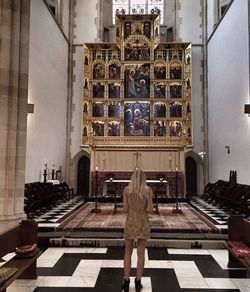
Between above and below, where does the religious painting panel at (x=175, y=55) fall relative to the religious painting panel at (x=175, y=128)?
above

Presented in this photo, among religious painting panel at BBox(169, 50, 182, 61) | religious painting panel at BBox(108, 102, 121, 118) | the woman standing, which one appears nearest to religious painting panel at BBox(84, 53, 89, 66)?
religious painting panel at BBox(108, 102, 121, 118)

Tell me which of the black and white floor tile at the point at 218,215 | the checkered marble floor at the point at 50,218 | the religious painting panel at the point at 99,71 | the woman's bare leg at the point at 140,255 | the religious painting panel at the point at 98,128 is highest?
the religious painting panel at the point at 99,71

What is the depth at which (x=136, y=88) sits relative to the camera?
18.0 meters

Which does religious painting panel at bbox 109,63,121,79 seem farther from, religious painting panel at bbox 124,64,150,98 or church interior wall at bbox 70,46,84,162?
church interior wall at bbox 70,46,84,162

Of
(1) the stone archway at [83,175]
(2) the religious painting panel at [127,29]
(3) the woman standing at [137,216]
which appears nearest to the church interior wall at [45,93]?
(1) the stone archway at [83,175]

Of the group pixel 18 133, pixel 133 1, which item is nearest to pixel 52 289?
pixel 18 133

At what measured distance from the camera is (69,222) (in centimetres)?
888

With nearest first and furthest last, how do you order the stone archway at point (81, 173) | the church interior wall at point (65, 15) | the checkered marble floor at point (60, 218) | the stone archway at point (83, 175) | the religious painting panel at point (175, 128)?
the checkered marble floor at point (60, 218), the church interior wall at point (65, 15), the religious painting panel at point (175, 128), the stone archway at point (81, 173), the stone archway at point (83, 175)

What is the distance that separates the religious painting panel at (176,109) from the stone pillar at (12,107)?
36.1 ft

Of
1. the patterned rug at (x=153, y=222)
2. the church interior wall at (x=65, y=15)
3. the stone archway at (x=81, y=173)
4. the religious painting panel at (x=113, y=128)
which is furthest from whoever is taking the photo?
the stone archway at (x=81, y=173)

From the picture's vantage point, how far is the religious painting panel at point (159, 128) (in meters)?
17.7

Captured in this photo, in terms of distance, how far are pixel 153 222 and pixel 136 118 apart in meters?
9.34

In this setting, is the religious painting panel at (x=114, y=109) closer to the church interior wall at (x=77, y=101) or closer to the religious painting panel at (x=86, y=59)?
the church interior wall at (x=77, y=101)

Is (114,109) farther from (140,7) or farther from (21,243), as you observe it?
(21,243)
